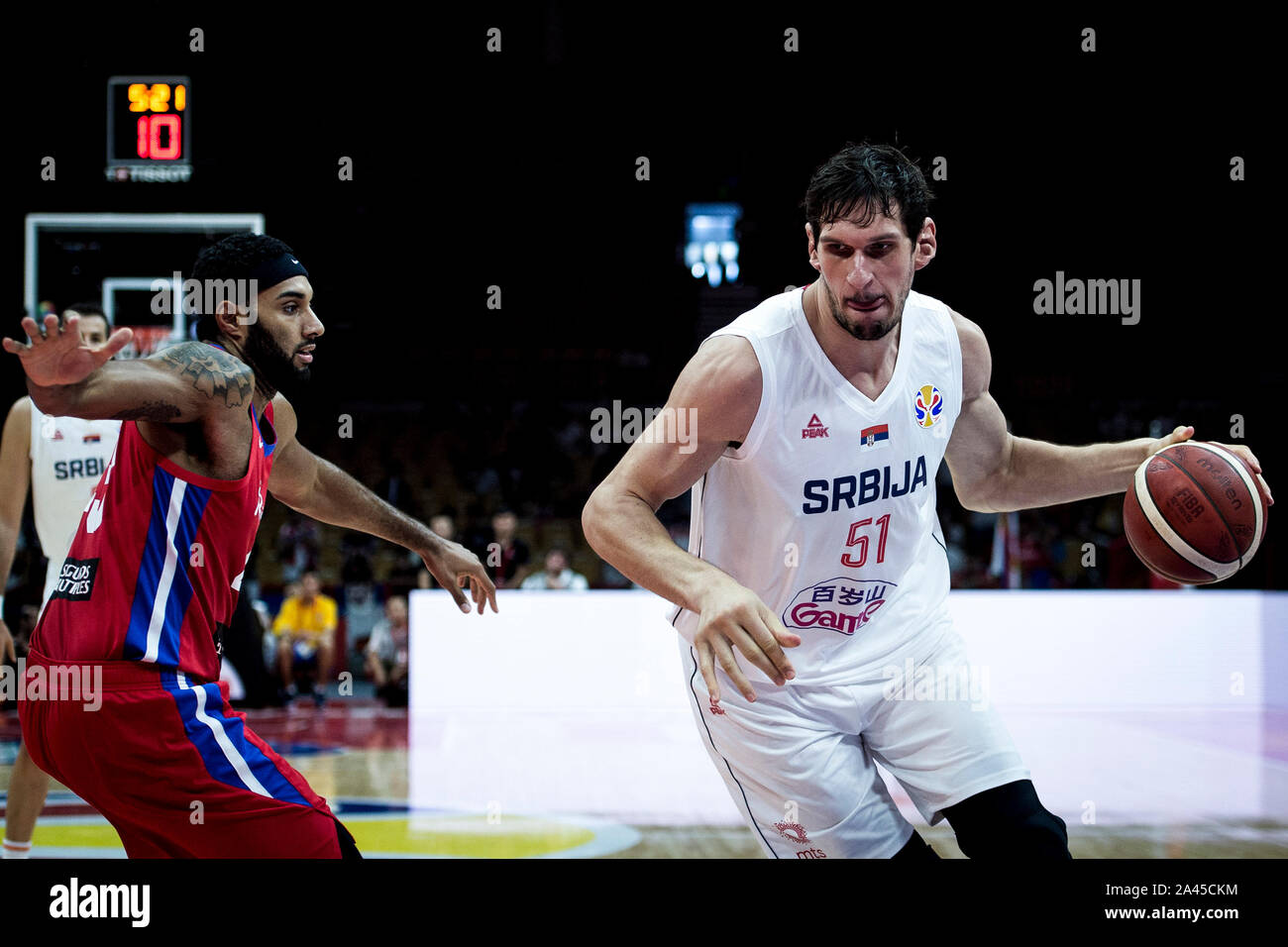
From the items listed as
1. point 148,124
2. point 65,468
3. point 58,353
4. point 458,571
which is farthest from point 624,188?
point 58,353

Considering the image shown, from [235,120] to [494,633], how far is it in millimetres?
4276

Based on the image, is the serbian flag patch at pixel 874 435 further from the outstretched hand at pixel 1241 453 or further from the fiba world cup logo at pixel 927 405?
the outstretched hand at pixel 1241 453

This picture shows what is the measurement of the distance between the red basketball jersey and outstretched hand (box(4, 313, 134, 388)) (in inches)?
15.2

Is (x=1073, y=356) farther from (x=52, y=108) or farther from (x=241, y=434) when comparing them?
(x=241, y=434)

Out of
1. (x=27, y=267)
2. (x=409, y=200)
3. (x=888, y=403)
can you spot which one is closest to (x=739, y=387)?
(x=888, y=403)

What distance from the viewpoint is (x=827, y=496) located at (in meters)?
Result: 2.78

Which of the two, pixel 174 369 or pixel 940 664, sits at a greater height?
pixel 174 369

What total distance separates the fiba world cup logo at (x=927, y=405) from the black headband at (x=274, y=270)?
4.73 feet

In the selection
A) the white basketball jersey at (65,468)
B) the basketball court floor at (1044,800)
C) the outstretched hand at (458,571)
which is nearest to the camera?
the outstretched hand at (458,571)

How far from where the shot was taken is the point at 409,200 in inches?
461

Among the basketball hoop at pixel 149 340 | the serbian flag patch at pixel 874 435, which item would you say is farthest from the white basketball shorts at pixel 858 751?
the basketball hoop at pixel 149 340

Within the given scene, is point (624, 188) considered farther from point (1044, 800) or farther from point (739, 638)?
point (739, 638)

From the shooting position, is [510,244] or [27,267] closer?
[27,267]

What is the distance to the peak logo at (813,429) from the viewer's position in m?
2.76
